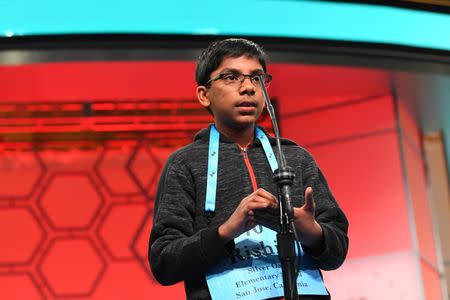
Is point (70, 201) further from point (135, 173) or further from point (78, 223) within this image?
point (135, 173)

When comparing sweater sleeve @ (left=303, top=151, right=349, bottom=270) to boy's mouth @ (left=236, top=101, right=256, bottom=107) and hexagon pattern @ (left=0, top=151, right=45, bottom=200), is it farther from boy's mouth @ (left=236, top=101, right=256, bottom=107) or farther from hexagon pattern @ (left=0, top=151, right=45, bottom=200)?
hexagon pattern @ (left=0, top=151, right=45, bottom=200)

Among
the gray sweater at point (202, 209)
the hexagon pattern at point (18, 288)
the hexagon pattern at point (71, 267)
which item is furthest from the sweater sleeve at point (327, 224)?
the hexagon pattern at point (18, 288)

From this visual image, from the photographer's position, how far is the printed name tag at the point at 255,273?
1.44 metres

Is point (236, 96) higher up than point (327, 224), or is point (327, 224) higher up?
point (236, 96)

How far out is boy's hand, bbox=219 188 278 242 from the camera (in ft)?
4.41

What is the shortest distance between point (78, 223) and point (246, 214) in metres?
2.86

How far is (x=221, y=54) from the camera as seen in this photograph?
167 centimetres

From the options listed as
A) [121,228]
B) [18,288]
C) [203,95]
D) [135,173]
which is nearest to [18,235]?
[18,288]

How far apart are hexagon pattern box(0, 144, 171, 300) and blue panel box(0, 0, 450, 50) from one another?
3.73 ft

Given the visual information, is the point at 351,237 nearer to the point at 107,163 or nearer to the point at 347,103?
the point at 347,103

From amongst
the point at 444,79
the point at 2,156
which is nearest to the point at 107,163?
the point at 2,156

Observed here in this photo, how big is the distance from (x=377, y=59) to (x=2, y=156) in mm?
2141

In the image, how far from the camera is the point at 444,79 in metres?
3.90

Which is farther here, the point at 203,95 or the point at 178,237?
the point at 203,95
